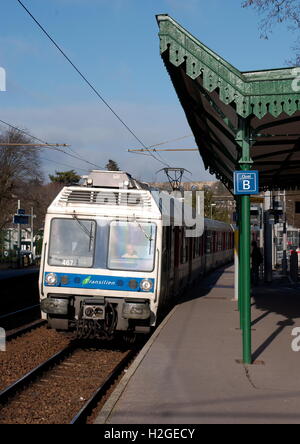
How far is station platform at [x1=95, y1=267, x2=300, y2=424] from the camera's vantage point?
19.5 ft

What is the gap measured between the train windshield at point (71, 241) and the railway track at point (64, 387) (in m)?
1.62

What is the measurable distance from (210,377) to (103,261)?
11.9 feet

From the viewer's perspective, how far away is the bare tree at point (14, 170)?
163 ft

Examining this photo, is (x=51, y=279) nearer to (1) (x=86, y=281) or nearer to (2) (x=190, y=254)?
(1) (x=86, y=281)

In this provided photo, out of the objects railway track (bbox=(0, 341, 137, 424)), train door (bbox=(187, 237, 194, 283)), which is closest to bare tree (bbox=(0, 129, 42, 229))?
train door (bbox=(187, 237, 194, 283))

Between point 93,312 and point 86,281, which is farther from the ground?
point 86,281

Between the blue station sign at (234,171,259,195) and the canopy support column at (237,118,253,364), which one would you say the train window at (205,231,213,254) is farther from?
the blue station sign at (234,171,259,195)

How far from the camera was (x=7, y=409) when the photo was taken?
7227 mm

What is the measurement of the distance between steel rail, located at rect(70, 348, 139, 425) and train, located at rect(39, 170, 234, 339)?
0.68 m

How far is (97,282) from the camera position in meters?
10.5

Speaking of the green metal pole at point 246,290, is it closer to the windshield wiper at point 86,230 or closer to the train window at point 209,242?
the windshield wiper at point 86,230

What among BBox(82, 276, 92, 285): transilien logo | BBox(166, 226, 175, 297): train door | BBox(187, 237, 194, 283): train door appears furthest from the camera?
BBox(187, 237, 194, 283): train door

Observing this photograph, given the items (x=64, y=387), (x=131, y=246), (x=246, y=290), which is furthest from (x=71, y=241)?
(x=246, y=290)

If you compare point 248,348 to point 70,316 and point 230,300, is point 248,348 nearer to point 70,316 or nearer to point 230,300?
point 70,316
